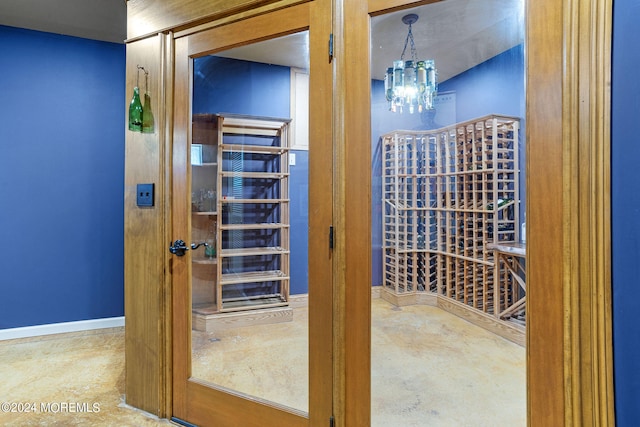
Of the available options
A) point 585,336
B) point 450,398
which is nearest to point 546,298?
point 585,336

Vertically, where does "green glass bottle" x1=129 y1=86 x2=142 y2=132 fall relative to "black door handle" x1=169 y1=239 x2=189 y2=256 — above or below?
above

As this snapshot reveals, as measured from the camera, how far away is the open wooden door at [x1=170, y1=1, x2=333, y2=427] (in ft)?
4.62

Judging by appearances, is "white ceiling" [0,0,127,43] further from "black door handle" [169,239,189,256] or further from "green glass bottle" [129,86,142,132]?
"black door handle" [169,239,189,256]

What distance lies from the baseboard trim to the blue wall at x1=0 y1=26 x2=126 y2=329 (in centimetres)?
4

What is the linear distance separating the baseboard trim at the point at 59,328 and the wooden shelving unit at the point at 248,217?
5.24 ft

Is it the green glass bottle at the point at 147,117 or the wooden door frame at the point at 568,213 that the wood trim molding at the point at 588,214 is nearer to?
the wooden door frame at the point at 568,213

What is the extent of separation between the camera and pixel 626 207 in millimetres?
904

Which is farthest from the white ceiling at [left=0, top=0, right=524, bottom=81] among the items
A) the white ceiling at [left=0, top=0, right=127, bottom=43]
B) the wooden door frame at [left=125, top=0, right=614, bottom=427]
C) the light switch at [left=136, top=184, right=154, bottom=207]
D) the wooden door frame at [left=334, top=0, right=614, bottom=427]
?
the white ceiling at [left=0, top=0, right=127, bottom=43]

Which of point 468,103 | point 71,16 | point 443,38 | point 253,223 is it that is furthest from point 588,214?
point 71,16

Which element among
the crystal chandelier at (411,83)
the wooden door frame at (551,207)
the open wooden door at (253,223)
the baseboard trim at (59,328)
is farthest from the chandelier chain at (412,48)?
the baseboard trim at (59,328)

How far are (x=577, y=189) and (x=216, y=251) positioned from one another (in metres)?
1.76

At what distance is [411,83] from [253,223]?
4.01 ft

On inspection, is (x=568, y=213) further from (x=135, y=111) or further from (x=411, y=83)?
(x=135, y=111)

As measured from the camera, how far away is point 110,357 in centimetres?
242
